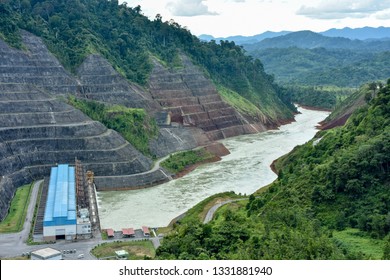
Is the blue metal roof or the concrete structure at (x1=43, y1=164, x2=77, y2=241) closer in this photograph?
the concrete structure at (x1=43, y1=164, x2=77, y2=241)

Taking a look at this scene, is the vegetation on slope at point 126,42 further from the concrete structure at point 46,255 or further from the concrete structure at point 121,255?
the concrete structure at point 121,255

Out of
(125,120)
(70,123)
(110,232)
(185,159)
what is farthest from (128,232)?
(125,120)

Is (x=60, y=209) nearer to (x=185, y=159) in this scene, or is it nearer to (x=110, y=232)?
(x=110, y=232)

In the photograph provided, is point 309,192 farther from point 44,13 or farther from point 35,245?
point 44,13

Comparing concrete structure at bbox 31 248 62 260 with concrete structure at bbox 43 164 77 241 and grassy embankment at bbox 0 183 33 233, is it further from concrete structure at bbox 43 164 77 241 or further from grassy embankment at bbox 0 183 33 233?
grassy embankment at bbox 0 183 33 233

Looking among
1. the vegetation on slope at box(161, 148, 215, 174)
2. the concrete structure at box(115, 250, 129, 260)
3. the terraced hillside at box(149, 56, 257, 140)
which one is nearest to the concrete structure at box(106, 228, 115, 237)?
the concrete structure at box(115, 250, 129, 260)

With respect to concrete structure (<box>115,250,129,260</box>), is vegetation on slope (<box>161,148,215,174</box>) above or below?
above

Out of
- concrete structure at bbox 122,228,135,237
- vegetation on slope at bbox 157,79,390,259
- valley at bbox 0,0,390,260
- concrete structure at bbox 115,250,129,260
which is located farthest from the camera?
concrete structure at bbox 122,228,135,237
